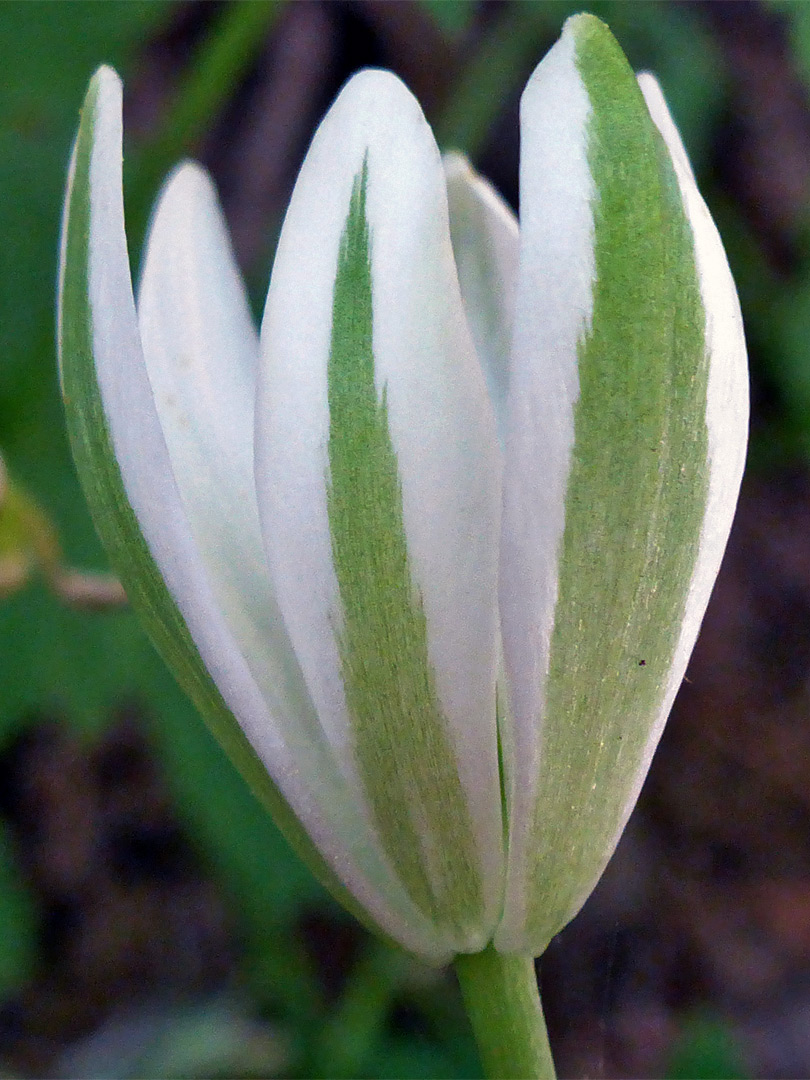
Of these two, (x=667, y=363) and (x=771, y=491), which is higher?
(x=667, y=363)

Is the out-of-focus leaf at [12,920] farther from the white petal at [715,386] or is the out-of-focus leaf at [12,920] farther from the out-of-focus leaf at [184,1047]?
the white petal at [715,386]

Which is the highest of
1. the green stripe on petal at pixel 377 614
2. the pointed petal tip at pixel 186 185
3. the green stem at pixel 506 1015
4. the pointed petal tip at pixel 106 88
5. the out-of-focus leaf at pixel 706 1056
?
the pointed petal tip at pixel 106 88

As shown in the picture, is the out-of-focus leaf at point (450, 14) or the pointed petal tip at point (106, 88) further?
the out-of-focus leaf at point (450, 14)

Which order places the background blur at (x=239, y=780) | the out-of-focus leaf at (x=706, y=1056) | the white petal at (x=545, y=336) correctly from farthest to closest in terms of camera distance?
the out-of-focus leaf at (x=706, y=1056) → the background blur at (x=239, y=780) → the white petal at (x=545, y=336)

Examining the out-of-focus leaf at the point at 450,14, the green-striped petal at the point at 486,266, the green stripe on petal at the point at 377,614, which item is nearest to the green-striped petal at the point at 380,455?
the green stripe on petal at the point at 377,614

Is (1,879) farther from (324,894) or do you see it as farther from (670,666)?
(670,666)

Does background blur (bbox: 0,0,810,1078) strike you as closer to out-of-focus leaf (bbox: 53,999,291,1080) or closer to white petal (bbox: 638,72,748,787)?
out-of-focus leaf (bbox: 53,999,291,1080)

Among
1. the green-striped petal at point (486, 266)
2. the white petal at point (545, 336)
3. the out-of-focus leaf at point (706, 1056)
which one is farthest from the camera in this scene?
the out-of-focus leaf at point (706, 1056)

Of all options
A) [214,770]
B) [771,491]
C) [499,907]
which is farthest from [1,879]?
[771,491]
